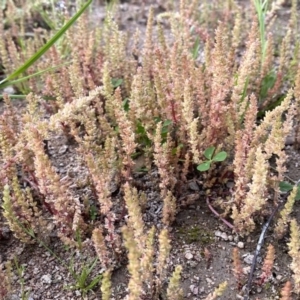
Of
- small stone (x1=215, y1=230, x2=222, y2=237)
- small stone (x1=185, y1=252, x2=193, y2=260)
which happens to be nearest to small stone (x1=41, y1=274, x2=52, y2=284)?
small stone (x1=185, y1=252, x2=193, y2=260)

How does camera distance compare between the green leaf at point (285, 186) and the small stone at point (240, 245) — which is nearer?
the small stone at point (240, 245)

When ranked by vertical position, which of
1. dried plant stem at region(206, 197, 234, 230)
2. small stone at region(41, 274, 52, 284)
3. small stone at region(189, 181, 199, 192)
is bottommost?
small stone at region(41, 274, 52, 284)

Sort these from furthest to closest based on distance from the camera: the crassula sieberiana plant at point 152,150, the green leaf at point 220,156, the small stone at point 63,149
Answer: the small stone at point 63,149 < the green leaf at point 220,156 < the crassula sieberiana plant at point 152,150

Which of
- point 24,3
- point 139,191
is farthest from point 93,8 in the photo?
point 139,191

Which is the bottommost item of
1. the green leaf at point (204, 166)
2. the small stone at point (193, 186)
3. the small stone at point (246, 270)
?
the small stone at point (246, 270)

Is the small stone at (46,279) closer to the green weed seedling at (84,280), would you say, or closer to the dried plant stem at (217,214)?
the green weed seedling at (84,280)

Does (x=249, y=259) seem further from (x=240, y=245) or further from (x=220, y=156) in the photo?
(x=220, y=156)

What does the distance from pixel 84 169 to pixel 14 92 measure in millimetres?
737

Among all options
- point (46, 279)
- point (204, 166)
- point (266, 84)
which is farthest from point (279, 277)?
point (266, 84)

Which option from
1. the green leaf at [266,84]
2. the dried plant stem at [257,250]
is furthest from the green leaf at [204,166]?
the green leaf at [266,84]

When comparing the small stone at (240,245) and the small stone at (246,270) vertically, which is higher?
the small stone at (240,245)

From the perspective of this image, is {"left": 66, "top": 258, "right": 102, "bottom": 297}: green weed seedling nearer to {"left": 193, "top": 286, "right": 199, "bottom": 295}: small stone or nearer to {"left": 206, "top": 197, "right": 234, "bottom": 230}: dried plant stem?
{"left": 193, "top": 286, "right": 199, "bottom": 295}: small stone

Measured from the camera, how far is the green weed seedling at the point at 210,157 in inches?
65.0

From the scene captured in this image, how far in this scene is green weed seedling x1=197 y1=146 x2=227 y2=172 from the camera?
1650 mm
